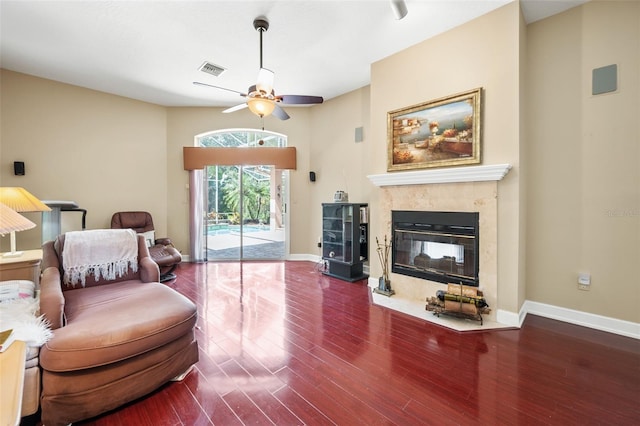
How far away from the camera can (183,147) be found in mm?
5492

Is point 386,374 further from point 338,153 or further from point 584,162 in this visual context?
point 338,153

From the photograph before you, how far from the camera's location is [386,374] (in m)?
1.99

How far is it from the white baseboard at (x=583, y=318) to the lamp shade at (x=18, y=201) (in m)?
5.08

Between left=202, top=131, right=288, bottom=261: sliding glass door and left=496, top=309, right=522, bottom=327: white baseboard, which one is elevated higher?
left=202, top=131, right=288, bottom=261: sliding glass door

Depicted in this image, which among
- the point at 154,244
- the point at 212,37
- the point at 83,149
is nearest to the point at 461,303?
the point at 212,37

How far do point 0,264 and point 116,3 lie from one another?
2.72 m

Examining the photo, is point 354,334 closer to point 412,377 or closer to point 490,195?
point 412,377

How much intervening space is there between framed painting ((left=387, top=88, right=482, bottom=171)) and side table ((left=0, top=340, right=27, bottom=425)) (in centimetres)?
351

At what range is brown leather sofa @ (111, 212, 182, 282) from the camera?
421 cm

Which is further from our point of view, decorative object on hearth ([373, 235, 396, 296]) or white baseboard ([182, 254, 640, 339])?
decorative object on hearth ([373, 235, 396, 296])

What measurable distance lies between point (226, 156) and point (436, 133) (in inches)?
157

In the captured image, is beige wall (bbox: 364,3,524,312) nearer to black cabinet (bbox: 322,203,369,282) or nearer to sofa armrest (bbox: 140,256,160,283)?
black cabinet (bbox: 322,203,369,282)

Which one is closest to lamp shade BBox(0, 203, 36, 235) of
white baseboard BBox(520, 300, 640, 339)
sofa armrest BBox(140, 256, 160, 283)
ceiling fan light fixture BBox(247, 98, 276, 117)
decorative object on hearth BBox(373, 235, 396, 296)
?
sofa armrest BBox(140, 256, 160, 283)

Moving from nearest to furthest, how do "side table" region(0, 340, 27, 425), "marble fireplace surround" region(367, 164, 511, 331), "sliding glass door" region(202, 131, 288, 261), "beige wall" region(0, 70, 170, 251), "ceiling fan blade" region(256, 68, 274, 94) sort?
"side table" region(0, 340, 27, 425) < "ceiling fan blade" region(256, 68, 274, 94) < "marble fireplace surround" region(367, 164, 511, 331) < "beige wall" region(0, 70, 170, 251) < "sliding glass door" region(202, 131, 288, 261)
